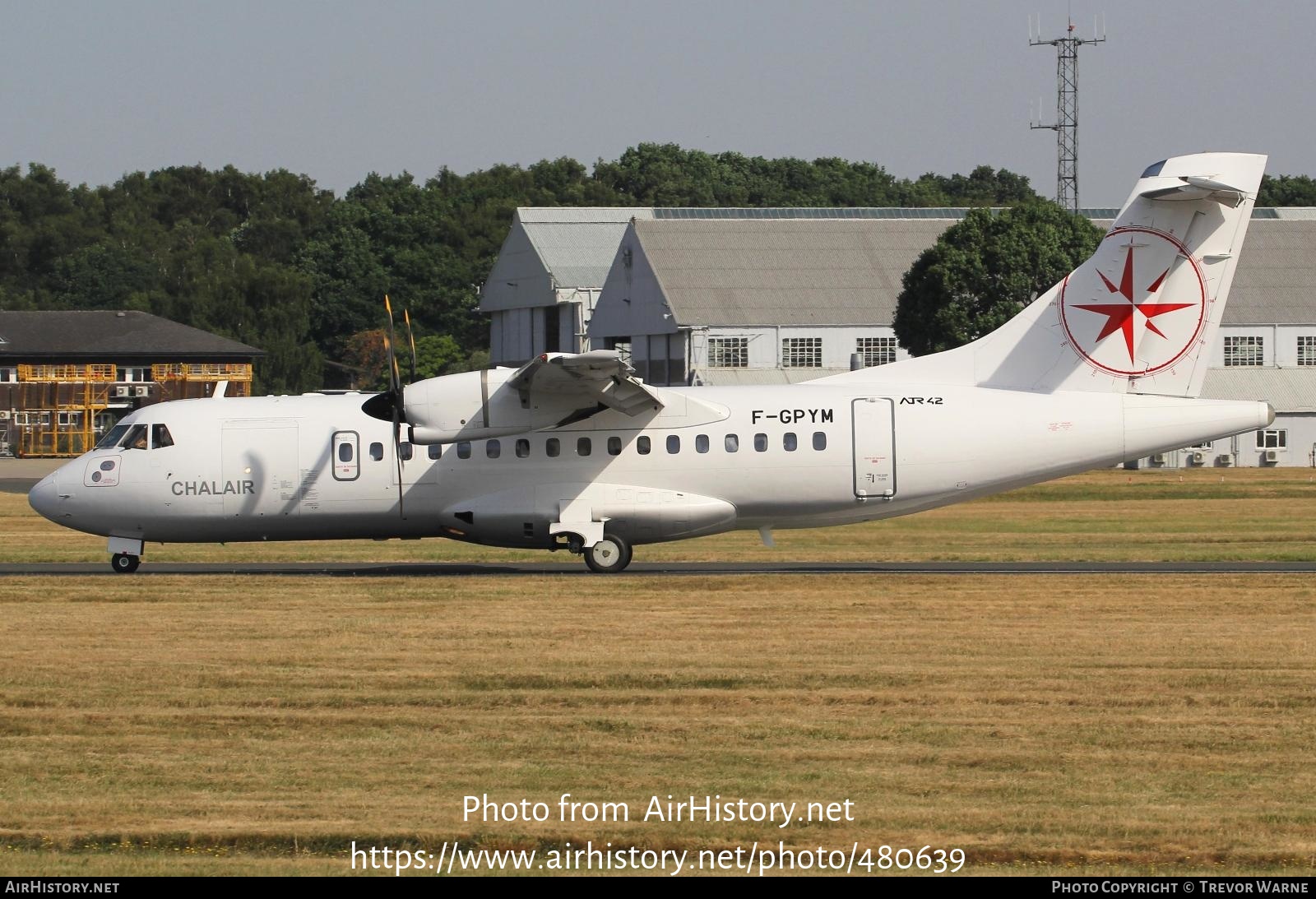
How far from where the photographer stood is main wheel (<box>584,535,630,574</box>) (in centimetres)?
2395

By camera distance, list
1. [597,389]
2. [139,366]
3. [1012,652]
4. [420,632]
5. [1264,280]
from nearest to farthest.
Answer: [1012,652]
[420,632]
[597,389]
[1264,280]
[139,366]

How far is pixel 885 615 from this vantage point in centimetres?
1919

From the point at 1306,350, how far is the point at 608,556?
191 ft

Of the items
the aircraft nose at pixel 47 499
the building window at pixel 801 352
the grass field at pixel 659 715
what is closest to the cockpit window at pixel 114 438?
the aircraft nose at pixel 47 499

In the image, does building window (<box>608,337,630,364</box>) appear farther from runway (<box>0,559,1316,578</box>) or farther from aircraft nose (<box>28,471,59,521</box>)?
aircraft nose (<box>28,471,59,521</box>)

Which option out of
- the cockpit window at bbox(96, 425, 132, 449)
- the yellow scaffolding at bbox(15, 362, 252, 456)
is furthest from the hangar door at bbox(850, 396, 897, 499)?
the yellow scaffolding at bbox(15, 362, 252, 456)

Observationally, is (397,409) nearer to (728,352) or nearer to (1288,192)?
(728,352)

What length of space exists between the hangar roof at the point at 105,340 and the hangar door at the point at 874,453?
74512 mm

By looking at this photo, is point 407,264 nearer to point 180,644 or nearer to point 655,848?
point 180,644

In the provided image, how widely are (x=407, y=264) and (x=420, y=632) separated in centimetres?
8792

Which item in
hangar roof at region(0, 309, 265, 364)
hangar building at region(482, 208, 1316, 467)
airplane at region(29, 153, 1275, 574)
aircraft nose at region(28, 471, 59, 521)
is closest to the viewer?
airplane at region(29, 153, 1275, 574)

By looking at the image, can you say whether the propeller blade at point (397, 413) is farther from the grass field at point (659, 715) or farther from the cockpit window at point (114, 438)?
the cockpit window at point (114, 438)

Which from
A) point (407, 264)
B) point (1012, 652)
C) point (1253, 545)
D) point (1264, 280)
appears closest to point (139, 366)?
point (407, 264)

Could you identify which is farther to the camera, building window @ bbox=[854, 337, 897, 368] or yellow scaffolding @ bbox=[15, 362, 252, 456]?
yellow scaffolding @ bbox=[15, 362, 252, 456]
